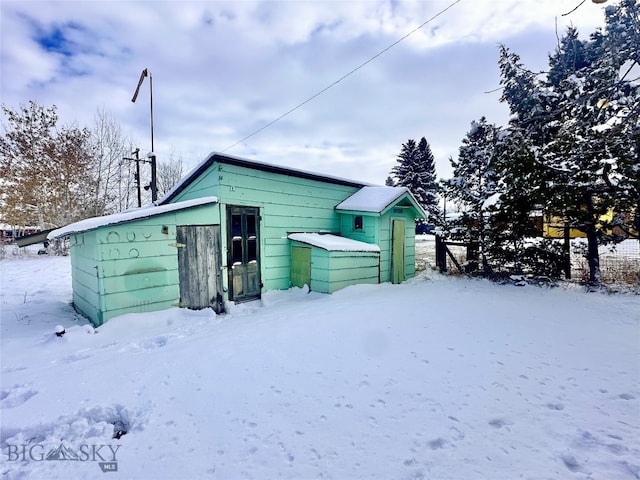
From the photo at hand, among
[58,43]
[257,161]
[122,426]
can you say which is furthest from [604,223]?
[58,43]

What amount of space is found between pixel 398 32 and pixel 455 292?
6.16 meters

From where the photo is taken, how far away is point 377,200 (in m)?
8.44

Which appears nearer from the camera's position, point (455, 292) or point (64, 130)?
point (455, 292)

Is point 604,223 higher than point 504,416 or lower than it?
higher

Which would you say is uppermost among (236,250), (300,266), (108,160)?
(108,160)

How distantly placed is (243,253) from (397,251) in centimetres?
482

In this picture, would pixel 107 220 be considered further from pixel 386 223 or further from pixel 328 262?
pixel 386 223

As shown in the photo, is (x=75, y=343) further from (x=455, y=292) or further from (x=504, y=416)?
(x=455, y=292)

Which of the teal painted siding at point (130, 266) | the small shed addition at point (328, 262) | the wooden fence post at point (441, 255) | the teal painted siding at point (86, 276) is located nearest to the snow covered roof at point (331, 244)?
the small shed addition at point (328, 262)

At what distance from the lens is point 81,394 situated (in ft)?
9.42

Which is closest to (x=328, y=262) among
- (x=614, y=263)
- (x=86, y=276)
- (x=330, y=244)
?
(x=330, y=244)

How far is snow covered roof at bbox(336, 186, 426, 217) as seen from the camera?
8102mm

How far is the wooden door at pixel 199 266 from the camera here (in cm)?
583

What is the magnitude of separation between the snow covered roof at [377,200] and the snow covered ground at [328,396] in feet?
11.9
